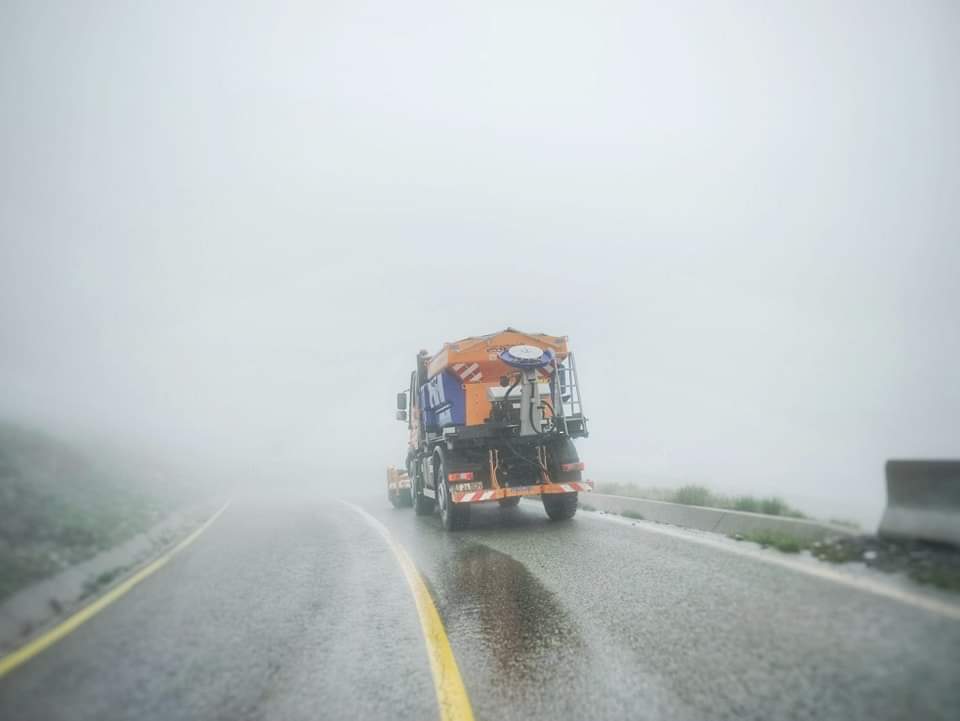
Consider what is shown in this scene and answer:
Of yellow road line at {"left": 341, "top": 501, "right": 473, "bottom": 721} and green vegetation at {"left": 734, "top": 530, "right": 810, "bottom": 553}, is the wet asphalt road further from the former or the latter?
green vegetation at {"left": 734, "top": 530, "right": 810, "bottom": 553}

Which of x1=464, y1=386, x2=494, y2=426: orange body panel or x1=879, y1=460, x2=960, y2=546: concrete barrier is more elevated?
x1=464, y1=386, x2=494, y2=426: orange body panel

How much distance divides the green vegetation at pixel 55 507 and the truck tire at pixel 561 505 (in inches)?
286

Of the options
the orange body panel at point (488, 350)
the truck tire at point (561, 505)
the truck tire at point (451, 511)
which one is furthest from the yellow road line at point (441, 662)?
the orange body panel at point (488, 350)

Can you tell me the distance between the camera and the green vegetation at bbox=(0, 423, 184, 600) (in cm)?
569

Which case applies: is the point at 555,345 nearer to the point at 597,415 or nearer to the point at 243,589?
the point at 243,589

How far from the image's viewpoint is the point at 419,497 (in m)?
12.5

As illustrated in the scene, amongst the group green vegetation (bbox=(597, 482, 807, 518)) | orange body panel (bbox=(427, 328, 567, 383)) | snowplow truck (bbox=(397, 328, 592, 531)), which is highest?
orange body panel (bbox=(427, 328, 567, 383))

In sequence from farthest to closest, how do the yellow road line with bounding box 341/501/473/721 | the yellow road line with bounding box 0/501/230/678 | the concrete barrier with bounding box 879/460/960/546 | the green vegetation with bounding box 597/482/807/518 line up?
the green vegetation with bounding box 597/482/807/518 < the concrete barrier with bounding box 879/460/960/546 < the yellow road line with bounding box 0/501/230/678 < the yellow road line with bounding box 341/501/473/721

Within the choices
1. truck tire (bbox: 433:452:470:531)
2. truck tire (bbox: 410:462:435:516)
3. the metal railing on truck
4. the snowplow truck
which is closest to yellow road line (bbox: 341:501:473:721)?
truck tire (bbox: 433:452:470:531)

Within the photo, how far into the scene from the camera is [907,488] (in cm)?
402

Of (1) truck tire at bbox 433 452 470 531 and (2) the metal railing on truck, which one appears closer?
(1) truck tire at bbox 433 452 470 531

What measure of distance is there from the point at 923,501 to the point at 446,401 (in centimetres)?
787

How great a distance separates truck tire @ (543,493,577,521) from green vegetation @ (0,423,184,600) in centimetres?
726

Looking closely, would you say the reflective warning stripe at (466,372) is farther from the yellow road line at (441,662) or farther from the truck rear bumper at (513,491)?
the yellow road line at (441,662)
